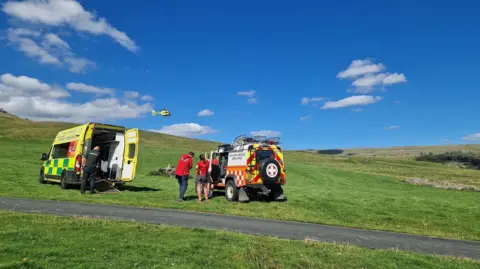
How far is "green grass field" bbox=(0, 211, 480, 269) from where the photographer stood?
5.95 m

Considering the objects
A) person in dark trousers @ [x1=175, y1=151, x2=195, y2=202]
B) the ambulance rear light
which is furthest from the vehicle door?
person in dark trousers @ [x1=175, y1=151, x2=195, y2=202]

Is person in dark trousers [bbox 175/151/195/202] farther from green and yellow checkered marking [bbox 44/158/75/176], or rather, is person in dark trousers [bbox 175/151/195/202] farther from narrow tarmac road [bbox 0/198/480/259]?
green and yellow checkered marking [bbox 44/158/75/176]

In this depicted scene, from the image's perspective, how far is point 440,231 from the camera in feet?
43.3

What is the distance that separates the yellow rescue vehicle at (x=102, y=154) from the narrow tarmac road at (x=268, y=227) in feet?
17.6

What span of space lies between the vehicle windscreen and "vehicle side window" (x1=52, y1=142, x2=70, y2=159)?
9.98 meters

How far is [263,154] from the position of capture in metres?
17.4

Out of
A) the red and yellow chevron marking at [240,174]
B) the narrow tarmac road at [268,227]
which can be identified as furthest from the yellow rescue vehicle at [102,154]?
the narrow tarmac road at [268,227]

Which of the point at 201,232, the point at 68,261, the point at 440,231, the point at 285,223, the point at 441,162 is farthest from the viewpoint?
the point at 441,162

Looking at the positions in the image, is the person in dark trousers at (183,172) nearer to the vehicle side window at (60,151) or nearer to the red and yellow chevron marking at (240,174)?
the red and yellow chevron marking at (240,174)

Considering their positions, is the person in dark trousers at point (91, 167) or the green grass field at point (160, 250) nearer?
the green grass field at point (160, 250)

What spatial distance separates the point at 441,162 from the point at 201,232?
104494 millimetres

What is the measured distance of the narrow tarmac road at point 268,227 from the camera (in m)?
9.66

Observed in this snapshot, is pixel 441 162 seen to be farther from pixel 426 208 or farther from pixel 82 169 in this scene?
pixel 82 169

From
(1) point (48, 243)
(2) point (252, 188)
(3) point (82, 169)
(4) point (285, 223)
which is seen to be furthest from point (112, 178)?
(1) point (48, 243)
